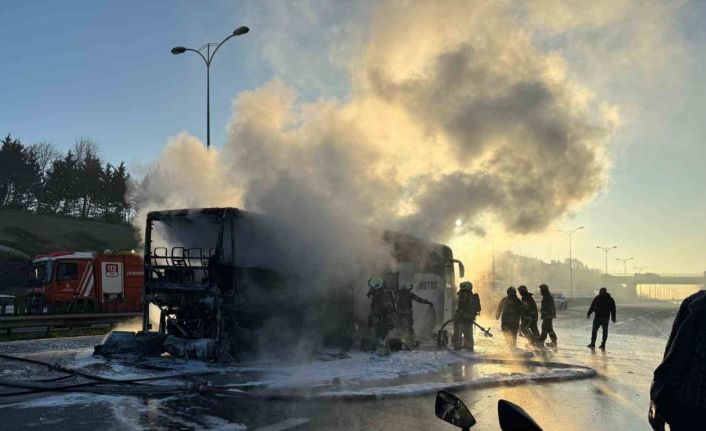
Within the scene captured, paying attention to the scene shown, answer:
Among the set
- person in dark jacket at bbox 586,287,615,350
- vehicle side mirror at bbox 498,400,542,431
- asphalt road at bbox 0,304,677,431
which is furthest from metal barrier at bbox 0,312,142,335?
vehicle side mirror at bbox 498,400,542,431

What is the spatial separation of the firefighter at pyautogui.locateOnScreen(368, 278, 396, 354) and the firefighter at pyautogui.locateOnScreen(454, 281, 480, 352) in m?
1.95

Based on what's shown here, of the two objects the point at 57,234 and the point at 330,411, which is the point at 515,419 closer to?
the point at 330,411

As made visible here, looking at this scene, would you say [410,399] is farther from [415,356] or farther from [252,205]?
[252,205]

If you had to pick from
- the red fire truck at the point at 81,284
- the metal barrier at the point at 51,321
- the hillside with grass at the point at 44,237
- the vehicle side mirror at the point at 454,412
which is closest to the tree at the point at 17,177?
the hillside with grass at the point at 44,237

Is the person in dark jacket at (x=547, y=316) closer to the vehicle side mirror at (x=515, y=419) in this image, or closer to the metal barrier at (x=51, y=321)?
the vehicle side mirror at (x=515, y=419)

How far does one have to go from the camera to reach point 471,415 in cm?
250

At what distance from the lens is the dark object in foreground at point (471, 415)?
2.19m

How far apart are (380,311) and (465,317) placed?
7.70ft

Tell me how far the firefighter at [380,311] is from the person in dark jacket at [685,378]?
859 centimetres

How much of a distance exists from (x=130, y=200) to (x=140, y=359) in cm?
560

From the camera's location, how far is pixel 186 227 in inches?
406

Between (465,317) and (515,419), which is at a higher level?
(515,419)

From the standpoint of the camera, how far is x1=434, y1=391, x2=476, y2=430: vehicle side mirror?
252 centimetres

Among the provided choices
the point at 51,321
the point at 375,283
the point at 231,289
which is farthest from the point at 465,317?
the point at 51,321
